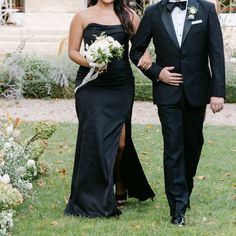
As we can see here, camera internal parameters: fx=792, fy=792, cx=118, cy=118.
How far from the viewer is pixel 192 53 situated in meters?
6.27

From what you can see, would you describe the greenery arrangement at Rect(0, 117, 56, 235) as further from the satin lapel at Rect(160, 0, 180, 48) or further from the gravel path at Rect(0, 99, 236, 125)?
the gravel path at Rect(0, 99, 236, 125)

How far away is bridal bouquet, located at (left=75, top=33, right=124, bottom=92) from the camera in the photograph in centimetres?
631

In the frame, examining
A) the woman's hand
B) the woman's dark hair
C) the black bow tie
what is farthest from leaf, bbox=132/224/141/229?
the black bow tie

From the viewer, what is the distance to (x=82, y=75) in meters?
6.76

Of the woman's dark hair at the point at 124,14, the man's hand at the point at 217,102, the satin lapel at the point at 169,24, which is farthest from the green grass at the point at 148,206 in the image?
the woman's dark hair at the point at 124,14

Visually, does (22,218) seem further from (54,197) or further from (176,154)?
(176,154)

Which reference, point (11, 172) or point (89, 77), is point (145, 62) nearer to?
point (89, 77)

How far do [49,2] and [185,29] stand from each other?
13917 millimetres

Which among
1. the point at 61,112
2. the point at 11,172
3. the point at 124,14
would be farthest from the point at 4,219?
the point at 61,112

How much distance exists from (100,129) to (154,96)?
54cm

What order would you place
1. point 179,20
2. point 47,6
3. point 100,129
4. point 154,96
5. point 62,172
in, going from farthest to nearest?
point 47,6 < point 62,172 < point 100,129 < point 154,96 < point 179,20

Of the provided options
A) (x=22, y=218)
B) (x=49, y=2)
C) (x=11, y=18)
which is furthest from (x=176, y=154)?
(x=11, y=18)

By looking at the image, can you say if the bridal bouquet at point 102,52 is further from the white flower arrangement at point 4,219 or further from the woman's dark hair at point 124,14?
the white flower arrangement at point 4,219

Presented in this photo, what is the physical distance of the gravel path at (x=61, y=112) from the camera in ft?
42.0
